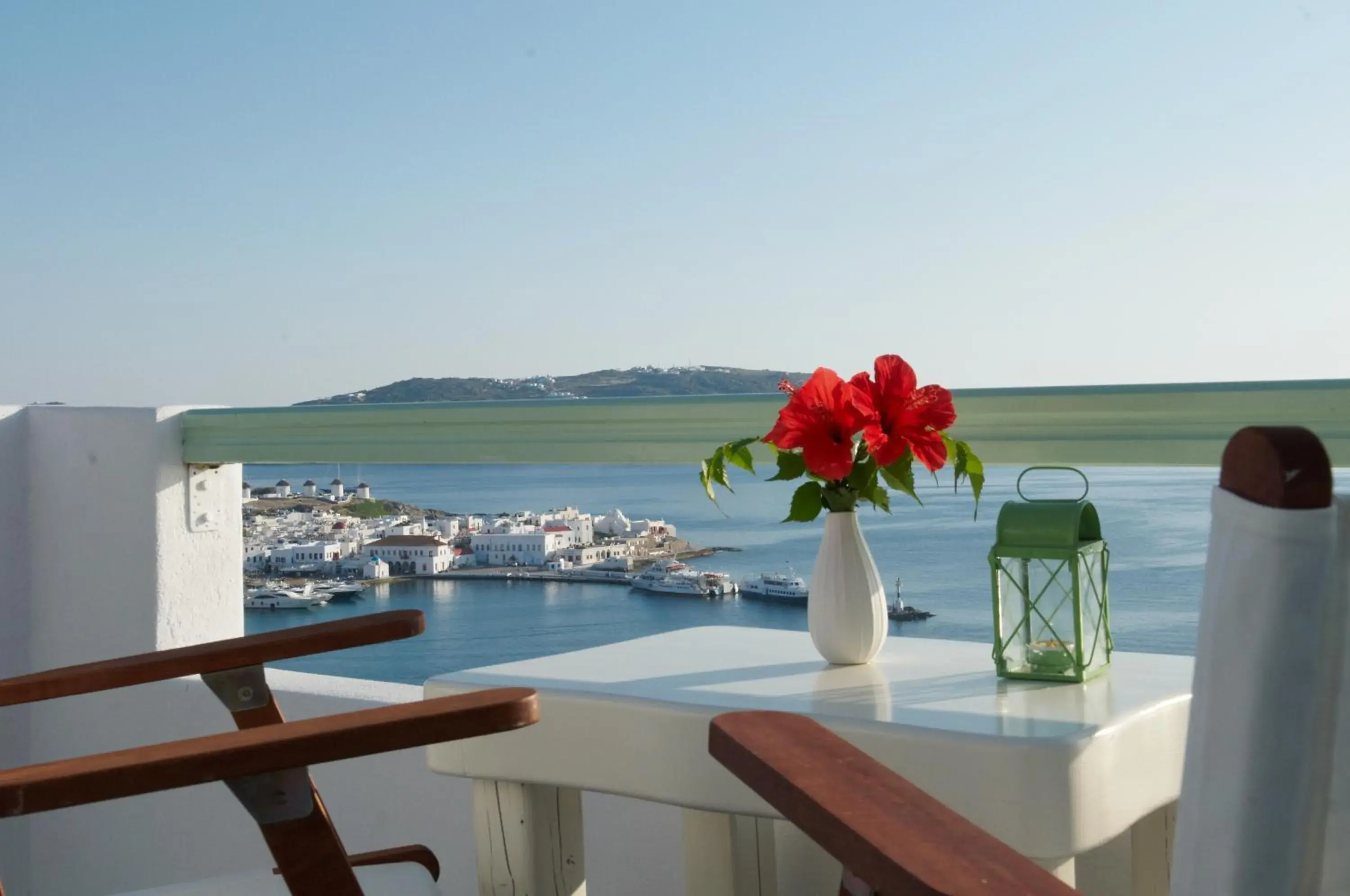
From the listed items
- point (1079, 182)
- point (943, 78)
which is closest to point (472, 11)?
point (943, 78)

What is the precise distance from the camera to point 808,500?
1560 mm

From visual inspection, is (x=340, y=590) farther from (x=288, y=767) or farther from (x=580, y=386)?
(x=288, y=767)

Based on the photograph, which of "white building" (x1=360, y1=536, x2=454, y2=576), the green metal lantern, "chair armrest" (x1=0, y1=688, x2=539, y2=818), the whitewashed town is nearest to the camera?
"chair armrest" (x1=0, y1=688, x2=539, y2=818)

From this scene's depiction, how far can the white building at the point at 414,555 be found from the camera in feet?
10.2

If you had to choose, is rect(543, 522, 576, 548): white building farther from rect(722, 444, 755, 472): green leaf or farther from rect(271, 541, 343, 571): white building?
rect(722, 444, 755, 472): green leaf

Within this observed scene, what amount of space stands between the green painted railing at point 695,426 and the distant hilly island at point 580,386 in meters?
0.04

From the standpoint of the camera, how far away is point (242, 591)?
3.01 metres

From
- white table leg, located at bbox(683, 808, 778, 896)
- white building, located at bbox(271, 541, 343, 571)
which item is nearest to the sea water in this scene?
white building, located at bbox(271, 541, 343, 571)

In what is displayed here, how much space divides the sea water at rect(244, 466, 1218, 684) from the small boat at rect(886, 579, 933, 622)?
10 mm

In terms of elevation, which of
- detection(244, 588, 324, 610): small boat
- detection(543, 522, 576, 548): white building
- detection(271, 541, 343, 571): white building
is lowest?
detection(244, 588, 324, 610): small boat

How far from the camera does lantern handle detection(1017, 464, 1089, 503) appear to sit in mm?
1482

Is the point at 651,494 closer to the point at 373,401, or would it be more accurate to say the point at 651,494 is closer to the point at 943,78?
the point at 373,401

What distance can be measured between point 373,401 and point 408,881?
145 centimetres

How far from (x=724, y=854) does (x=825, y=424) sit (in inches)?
21.7
